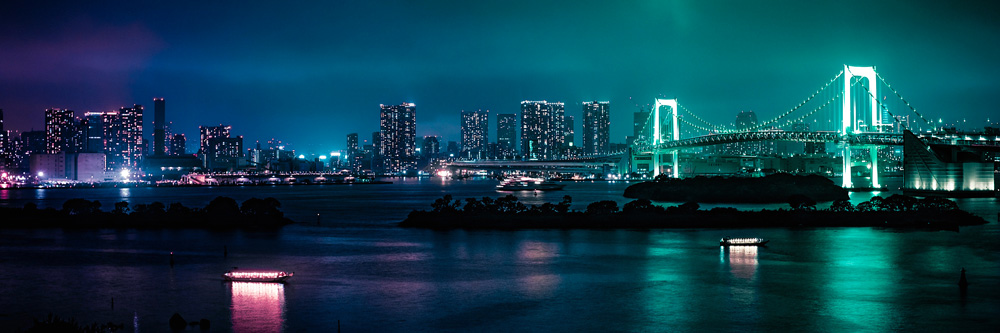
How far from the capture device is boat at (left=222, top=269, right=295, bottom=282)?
2191 centimetres

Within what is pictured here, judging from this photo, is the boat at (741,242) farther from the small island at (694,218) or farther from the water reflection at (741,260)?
the small island at (694,218)

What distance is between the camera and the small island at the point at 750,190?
6025cm

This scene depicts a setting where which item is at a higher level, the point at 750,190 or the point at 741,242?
the point at 750,190

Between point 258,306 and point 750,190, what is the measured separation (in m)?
48.8

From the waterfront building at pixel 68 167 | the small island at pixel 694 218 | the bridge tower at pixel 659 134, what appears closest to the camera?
the small island at pixel 694 218

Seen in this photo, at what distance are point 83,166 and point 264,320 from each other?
155m

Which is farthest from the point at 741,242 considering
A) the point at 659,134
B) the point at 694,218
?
the point at 659,134

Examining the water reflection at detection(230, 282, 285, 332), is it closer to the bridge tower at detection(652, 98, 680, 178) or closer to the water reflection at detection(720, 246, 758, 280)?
the water reflection at detection(720, 246, 758, 280)

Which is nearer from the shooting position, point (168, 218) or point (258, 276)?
point (258, 276)

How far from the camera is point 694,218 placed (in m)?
38.9

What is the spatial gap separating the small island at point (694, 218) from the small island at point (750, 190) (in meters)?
19.4

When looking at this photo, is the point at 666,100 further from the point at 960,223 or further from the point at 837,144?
the point at 960,223

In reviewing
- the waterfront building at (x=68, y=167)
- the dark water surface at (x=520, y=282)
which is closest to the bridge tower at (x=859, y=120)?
the dark water surface at (x=520, y=282)

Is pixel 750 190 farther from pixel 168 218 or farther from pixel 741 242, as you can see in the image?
pixel 168 218
